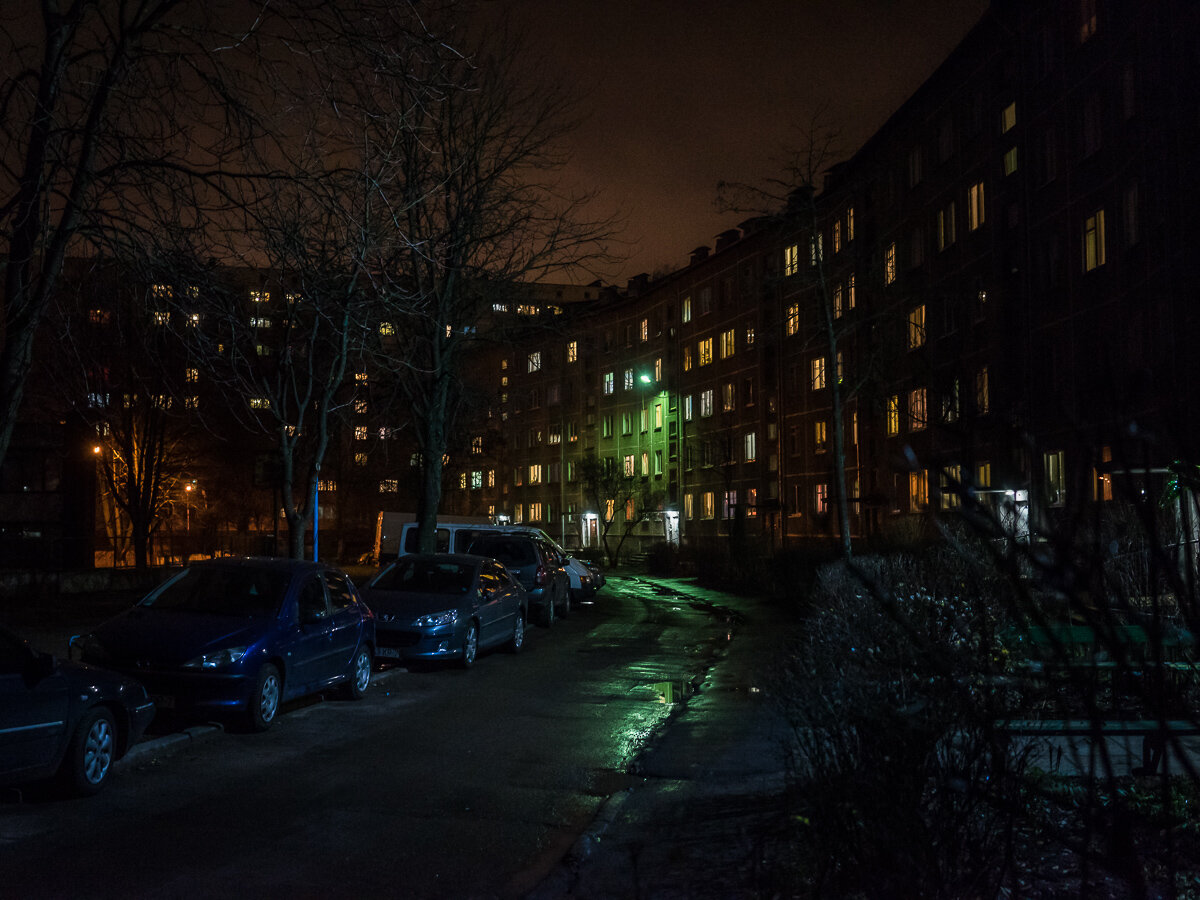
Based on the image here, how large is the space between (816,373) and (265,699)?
138 ft

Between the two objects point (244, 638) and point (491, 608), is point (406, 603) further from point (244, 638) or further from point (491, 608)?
point (244, 638)

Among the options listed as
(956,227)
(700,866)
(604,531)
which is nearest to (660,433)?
(604,531)

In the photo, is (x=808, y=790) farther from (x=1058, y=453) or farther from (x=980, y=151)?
(x=980, y=151)

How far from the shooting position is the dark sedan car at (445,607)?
16.1 meters

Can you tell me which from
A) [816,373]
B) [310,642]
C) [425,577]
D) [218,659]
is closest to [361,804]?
[218,659]

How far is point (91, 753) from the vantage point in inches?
328

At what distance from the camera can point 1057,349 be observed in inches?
1200

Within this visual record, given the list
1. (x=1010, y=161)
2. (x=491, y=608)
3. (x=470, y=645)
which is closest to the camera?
(x=470, y=645)

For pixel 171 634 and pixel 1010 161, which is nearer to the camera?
pixel 171 634

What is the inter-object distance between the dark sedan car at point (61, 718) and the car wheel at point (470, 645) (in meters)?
7.66

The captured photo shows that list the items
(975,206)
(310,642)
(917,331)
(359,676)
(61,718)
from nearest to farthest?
(61,718) → (310,642) → (359,676) → (975,206) → (917,331)

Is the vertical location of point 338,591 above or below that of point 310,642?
above

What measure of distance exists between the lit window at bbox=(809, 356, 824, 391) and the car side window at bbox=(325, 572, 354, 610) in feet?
125

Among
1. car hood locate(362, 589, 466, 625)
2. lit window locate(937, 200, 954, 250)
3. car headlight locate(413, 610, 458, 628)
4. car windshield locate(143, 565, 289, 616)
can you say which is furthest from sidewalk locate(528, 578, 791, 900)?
lit window locate(937, 200, 954, 250)
